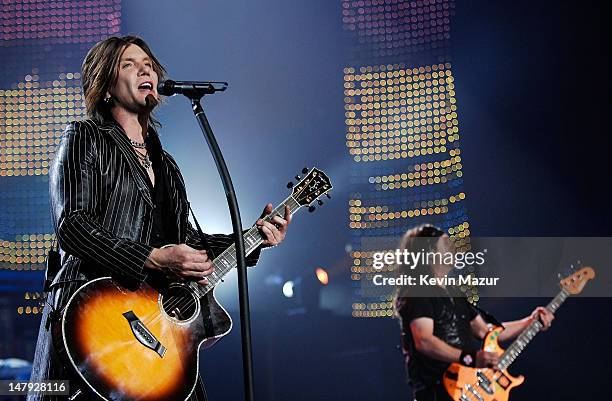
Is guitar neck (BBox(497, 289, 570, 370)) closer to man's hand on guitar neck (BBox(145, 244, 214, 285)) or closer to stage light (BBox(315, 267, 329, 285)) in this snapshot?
stage light (BBox(315, 267, 329, 285))

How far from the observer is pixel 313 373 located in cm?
370

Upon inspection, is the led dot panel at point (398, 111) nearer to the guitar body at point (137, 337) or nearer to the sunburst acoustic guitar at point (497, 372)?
the sunburst acoustic guitar at point (497, 372)

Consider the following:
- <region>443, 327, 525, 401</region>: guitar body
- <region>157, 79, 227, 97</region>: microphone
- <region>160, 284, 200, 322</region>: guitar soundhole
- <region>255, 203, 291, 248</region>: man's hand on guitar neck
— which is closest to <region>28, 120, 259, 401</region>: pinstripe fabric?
<region>160, 284, 200, 322</region>: guitar soundhole

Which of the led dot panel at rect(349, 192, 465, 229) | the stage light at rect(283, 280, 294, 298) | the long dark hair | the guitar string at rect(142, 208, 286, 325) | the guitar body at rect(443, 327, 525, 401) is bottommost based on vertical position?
the guitar body at rect(443, 327, 525, 401)

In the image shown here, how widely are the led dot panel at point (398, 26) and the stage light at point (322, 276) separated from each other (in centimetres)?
118

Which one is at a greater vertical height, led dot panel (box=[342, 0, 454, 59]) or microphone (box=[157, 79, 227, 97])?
led dot panel (box=[342, 0, 454, 59])

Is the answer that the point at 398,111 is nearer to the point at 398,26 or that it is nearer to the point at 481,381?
the point at 398,26

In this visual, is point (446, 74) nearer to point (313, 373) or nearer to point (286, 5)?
point (286, 5)

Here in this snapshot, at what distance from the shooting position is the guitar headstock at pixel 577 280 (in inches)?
130

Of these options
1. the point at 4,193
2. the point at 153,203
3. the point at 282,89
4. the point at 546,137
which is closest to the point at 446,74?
the point at 546,137

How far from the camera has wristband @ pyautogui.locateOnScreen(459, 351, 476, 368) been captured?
3109 millimetres

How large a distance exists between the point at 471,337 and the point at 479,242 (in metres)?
0.50

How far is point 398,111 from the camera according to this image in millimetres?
3695

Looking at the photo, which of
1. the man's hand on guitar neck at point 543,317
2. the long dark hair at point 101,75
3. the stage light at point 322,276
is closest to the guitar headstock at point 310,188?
the long dark hair at point 101,75
